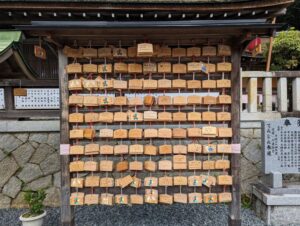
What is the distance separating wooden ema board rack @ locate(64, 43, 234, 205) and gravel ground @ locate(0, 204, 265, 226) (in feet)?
3.61

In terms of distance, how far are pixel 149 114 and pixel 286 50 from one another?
793cm

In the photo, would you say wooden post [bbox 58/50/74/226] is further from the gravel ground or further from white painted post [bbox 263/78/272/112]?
white painted post [bbox 263/78/272/112]

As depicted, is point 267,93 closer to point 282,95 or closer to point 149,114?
point 282,95

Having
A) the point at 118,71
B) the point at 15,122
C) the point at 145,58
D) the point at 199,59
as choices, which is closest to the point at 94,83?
the point at 118,71

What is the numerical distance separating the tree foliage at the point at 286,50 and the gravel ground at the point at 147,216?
6.55 m

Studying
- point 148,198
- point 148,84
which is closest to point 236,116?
point 148,84

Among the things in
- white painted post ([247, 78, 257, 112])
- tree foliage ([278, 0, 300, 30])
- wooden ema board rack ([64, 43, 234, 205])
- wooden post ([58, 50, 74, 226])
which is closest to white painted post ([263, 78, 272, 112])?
white painted post ([247, 78, 257, 112])

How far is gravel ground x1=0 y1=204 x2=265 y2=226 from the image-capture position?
448cm

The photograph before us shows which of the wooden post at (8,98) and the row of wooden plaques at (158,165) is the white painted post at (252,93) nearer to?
the row of wooden plaques at (158,165)

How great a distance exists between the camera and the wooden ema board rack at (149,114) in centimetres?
364

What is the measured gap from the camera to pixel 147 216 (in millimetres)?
4738

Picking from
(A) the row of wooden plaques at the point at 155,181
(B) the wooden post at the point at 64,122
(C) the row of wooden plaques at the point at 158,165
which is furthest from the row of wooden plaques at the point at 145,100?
(A) the row of wooden plaques at the point at 155,181

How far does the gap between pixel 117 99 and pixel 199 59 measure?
4.82 feet

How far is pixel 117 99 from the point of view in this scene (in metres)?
3.64
